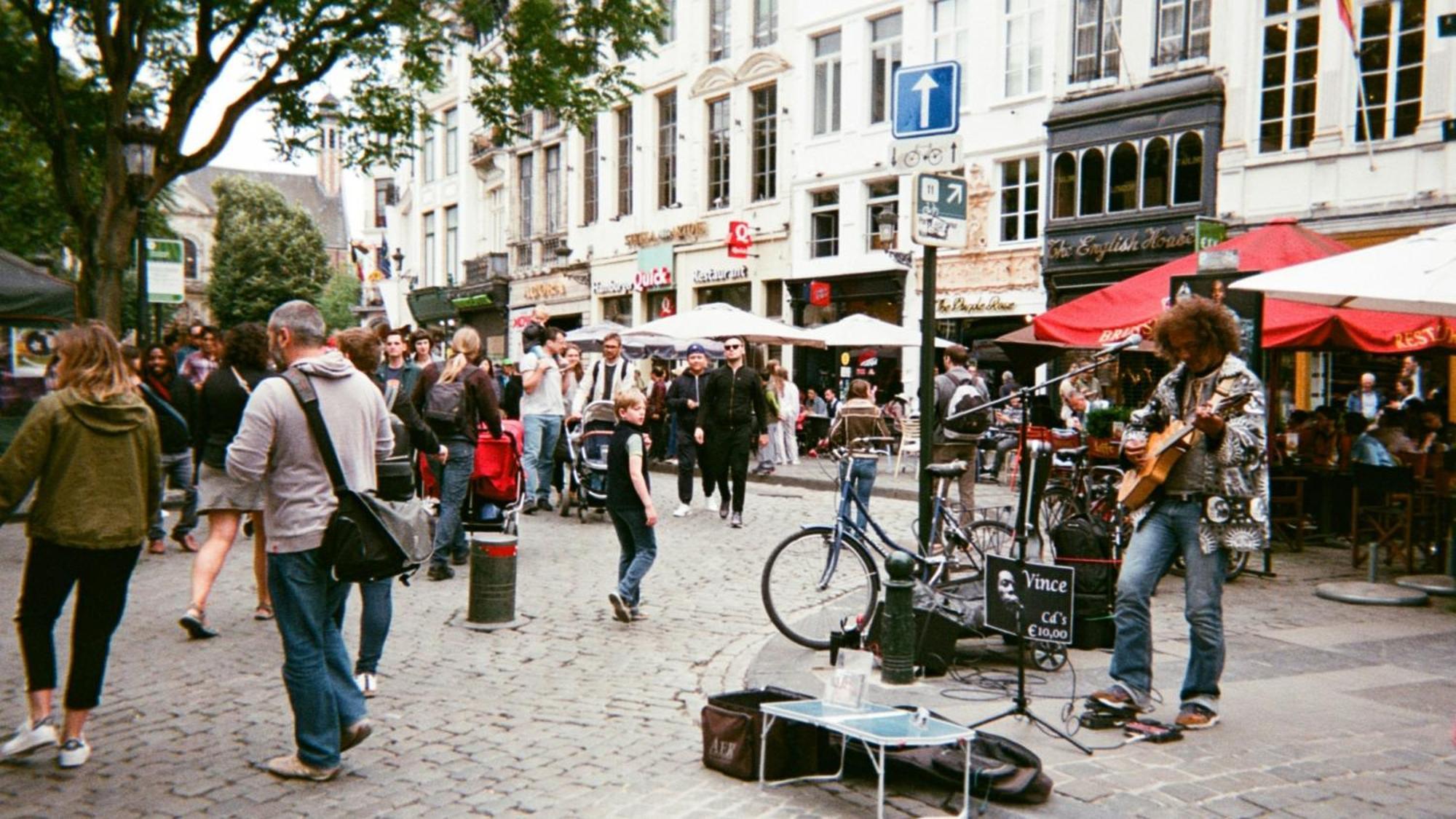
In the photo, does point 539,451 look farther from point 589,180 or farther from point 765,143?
point 589,180

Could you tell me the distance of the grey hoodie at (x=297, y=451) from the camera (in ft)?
14.7

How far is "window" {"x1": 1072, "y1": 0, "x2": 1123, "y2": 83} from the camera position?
67.4 feet

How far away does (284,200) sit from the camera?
6247cm

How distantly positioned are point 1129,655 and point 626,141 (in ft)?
97.5

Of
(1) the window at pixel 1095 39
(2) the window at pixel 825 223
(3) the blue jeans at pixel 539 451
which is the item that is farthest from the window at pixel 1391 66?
(3) the blue jeans at pixel 539 451

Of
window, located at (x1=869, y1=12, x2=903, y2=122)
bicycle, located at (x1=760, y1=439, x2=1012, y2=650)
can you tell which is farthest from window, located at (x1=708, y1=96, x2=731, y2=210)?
bicycle, located at (x1=760, y1=439, x2=1012, y2=650)

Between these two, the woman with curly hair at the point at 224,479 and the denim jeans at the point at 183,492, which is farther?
the denim jeans at the point at 183,492

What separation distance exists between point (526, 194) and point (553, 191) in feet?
6.76

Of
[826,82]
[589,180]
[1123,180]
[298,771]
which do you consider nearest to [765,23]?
[826,82]

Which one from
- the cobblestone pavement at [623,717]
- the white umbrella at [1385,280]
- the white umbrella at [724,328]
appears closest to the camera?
the cobblestone pavement at [623,717]

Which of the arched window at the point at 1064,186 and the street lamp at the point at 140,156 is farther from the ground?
the arched window at the point at 1064,186

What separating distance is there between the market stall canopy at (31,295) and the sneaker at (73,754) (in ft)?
34.2

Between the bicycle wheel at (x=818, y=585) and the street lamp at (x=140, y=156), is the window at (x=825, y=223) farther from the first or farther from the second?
the bicycle wheel at (x=818, y=585)

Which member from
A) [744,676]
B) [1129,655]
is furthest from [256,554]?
[1129,655]
